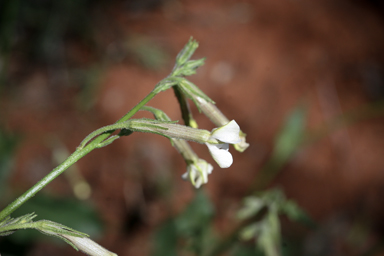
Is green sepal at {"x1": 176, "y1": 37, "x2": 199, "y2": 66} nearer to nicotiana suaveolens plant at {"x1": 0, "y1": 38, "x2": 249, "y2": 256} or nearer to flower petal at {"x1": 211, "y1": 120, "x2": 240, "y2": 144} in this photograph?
nicotiana suaveolens plant at {"x1": 0, "y1": 38, "x2": 249, "y2": 256}

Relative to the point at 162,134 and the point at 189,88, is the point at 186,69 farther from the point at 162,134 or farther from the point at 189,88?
the point at 162,134

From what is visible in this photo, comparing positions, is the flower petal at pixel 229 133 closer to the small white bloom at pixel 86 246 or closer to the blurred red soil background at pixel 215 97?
the small white bloom at pixel 86 246

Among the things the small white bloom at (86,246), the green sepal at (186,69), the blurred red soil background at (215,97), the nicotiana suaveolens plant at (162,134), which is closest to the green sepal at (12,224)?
the nicotiana suaveolens plant at (162,134)

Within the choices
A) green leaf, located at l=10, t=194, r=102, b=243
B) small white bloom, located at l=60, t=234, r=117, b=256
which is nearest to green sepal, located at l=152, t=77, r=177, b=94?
small white bloom, located at l=60, t=234, r=117, b=256

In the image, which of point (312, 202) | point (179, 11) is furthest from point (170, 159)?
point (179, 11)

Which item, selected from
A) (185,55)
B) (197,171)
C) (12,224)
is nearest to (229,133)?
(197,171)

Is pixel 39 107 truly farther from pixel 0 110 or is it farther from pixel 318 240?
pixel 318 240
